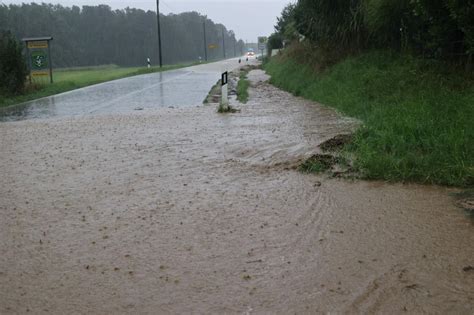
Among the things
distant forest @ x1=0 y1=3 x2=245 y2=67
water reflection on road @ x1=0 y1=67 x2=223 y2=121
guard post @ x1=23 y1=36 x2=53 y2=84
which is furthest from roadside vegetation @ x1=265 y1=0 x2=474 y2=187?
distant forest @ x1=0 y1=3 x2=245 y2=67

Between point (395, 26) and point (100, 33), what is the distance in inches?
4188

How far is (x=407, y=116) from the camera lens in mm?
7941

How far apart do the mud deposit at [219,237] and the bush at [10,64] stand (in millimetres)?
12586

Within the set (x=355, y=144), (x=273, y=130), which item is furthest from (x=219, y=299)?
(x=273, y=130)

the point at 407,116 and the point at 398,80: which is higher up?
the point at 398,80

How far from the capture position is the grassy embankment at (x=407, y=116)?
606 centimetres

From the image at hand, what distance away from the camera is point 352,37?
55.2 ft

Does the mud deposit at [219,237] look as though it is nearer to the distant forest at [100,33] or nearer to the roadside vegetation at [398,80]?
the roadside vegetation at [398,80]

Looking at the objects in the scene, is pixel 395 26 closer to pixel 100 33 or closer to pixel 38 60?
pixel 38 60

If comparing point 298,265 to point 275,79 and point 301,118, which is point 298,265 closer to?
point 301,118

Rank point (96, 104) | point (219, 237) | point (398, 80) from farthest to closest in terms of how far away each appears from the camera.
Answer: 1. point (96, 104)
2. point (398, 80)
3. point (219, 237)

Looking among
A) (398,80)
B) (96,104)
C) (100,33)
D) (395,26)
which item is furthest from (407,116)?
Result: (100,33)

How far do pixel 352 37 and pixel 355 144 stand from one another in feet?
34.8

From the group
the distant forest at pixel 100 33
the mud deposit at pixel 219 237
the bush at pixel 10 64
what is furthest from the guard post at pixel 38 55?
the distant forest at pixel 100 33
